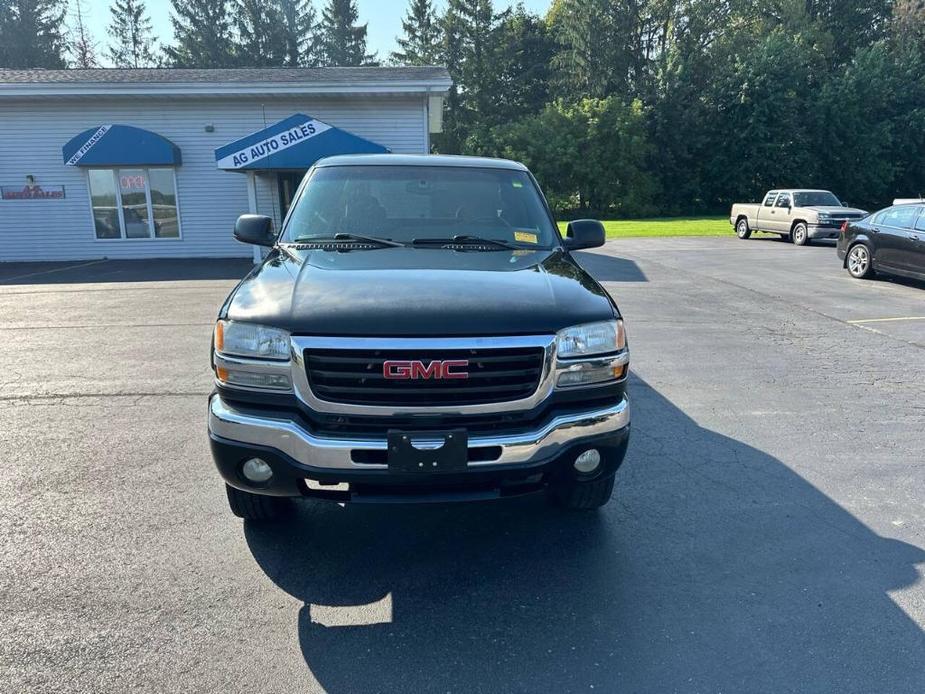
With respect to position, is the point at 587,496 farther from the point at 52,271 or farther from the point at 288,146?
the point at 52,271

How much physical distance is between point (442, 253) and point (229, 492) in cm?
174

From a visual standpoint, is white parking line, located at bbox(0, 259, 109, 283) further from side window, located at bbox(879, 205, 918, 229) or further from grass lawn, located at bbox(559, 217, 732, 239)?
side window, located at bbox(879, 205, 918, 229)

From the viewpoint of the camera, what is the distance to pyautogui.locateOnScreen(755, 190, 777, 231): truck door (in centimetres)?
2173

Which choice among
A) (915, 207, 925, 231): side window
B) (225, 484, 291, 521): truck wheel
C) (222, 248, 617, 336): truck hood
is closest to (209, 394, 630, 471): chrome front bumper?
(222, 248, 617, 336): truck hood

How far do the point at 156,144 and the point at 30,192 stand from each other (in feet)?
13.1

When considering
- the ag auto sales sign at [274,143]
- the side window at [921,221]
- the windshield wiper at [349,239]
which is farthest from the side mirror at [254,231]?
the side window at [921,221]

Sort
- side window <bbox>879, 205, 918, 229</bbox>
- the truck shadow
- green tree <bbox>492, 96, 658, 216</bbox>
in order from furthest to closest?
1. green tree <bbox>492, 96, 658, 216</bbox>
2. side window <bbox>879, 205, 918, 229</bbox>
3. the truck shadow

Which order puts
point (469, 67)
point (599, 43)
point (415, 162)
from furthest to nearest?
point (469, 67) → point (599, 43) → point (415, 162)

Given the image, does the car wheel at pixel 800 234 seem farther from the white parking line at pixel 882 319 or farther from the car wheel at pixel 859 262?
the white parking line at pixel 882 319

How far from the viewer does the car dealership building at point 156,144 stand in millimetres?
16234


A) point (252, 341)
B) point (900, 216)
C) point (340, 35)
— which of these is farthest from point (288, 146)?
point (340, 35)

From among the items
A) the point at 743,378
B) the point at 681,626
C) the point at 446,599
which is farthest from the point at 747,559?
the point at 743,378

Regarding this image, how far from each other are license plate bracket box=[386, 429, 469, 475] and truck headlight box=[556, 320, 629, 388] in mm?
578

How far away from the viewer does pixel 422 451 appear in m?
2.67
